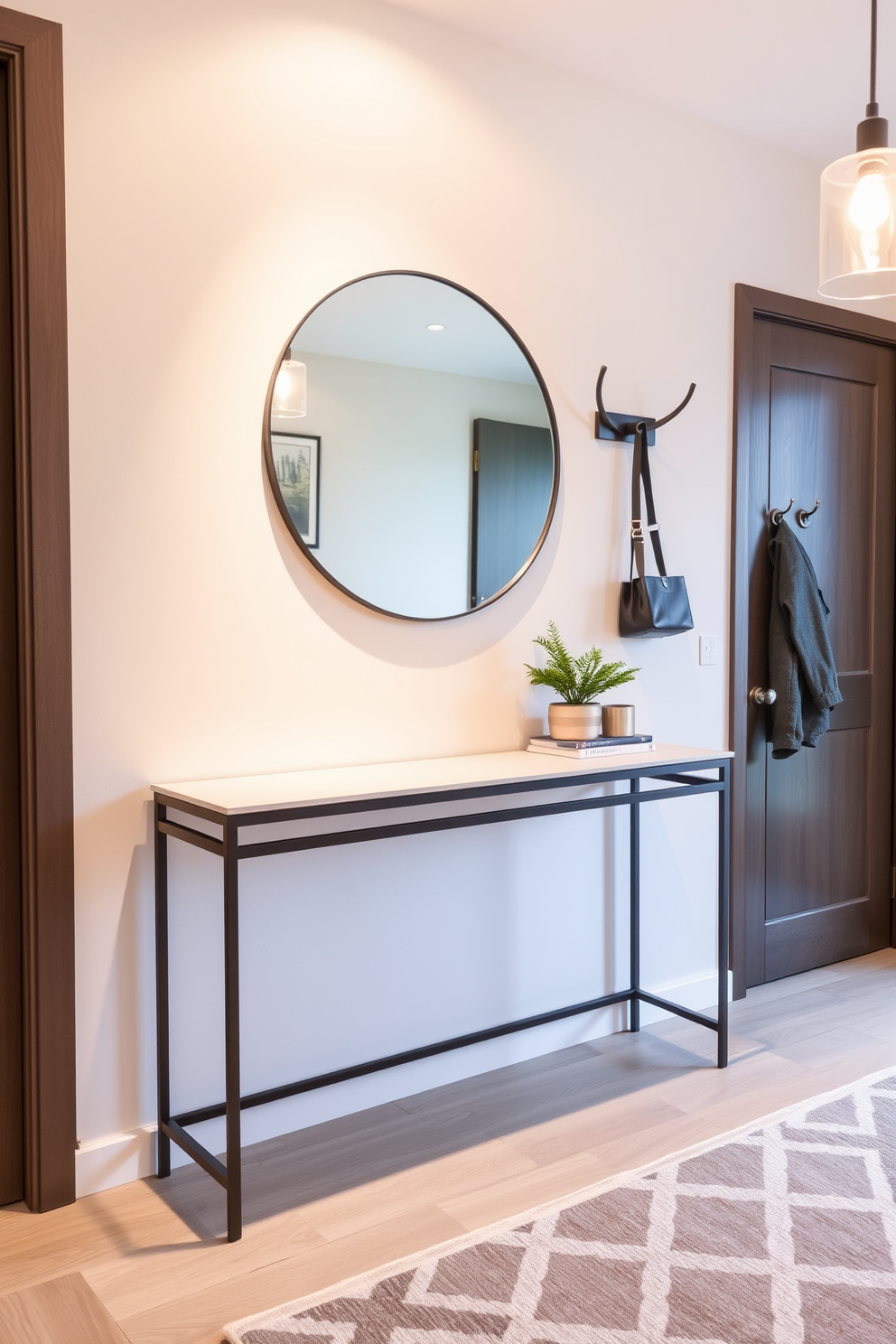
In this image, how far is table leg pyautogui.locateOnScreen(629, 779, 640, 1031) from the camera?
111 inches

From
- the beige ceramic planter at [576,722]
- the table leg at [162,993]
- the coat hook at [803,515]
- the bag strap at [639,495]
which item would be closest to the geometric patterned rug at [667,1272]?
the table leg at [162,993]

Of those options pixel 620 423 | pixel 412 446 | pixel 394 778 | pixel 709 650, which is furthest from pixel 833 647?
pixel 394 778

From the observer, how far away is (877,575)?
356 cm

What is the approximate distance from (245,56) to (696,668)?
1931 mm

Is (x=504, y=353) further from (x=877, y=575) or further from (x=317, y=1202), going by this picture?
(x=317, y=1202)

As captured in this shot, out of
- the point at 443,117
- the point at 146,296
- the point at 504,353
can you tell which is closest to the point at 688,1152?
the point at 504,353

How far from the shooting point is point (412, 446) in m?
2.43

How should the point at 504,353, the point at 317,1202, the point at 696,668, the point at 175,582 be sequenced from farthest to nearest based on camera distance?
the point at 696,668, the point at 504,353, the point at 175,582, the point at 317,1202

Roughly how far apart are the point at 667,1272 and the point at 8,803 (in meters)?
1.46

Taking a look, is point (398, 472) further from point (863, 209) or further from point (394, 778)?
point (863, 209)

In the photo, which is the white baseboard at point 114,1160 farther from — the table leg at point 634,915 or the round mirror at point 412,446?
the table leg at point 634,915

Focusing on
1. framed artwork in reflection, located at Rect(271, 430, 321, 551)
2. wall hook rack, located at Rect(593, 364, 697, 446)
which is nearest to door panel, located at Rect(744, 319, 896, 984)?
wall hook rack, located at Rect(593, 364, 697, 446)

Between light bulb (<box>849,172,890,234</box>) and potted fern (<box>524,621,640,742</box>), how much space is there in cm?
114

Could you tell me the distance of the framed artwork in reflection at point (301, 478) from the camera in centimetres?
224
